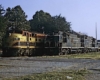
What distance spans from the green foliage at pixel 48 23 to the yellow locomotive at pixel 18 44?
35804 millimetres

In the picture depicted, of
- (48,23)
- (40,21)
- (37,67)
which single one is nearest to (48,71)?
(37,67)

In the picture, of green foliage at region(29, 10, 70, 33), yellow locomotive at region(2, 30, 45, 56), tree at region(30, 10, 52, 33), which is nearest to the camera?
yellow locomotive at region(2, 30, 45, 56)

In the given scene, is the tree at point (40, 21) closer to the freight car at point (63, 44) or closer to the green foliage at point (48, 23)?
the green foliage at point (48, 23)

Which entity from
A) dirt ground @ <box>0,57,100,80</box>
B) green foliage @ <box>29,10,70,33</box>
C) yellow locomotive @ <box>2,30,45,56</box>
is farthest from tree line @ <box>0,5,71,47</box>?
dirt ground @ <box>0,57,100,80</box>

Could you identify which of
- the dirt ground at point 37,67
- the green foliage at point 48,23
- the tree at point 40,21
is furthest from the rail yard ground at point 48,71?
the tree at point 40,21

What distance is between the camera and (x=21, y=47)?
33.7 m

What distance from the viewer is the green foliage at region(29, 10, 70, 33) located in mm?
76875

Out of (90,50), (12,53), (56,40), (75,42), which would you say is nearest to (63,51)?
(56,40)

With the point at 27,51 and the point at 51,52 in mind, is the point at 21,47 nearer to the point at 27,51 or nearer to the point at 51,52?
the point at 27,51

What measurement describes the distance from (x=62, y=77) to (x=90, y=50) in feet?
149

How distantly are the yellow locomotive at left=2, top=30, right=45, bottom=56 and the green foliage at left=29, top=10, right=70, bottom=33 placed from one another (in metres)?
35.8

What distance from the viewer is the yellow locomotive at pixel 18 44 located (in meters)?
32.9

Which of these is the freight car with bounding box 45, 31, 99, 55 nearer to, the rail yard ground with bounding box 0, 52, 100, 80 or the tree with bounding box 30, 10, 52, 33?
the rail yard ground with bounding box 0, 52, 100, 80

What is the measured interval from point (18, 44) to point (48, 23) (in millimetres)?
47039
